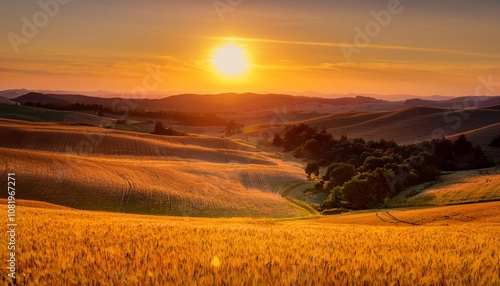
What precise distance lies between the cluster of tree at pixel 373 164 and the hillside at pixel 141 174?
813 centimetres

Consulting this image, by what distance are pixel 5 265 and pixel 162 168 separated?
209 feet

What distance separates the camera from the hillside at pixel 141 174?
4878 cm

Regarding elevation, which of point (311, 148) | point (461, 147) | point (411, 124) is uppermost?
point (411, 124)

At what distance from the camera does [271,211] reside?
53.4 metres

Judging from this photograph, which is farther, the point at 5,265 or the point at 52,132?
the point at 52,132

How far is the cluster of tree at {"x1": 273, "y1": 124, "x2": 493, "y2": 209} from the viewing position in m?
60.2

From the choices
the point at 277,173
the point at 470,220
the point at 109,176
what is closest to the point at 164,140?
the point at 277,173

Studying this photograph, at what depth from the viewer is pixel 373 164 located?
238 ft

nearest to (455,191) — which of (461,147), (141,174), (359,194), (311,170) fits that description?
(359,194)

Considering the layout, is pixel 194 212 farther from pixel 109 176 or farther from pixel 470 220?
pixel 470 220

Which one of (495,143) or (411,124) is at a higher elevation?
(411,124)

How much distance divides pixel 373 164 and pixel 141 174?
1421 inches

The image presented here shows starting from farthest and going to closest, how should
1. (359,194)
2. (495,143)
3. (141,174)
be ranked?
(495,143), (141,174), (359,194)

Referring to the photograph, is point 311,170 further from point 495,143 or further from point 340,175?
point 495,143
